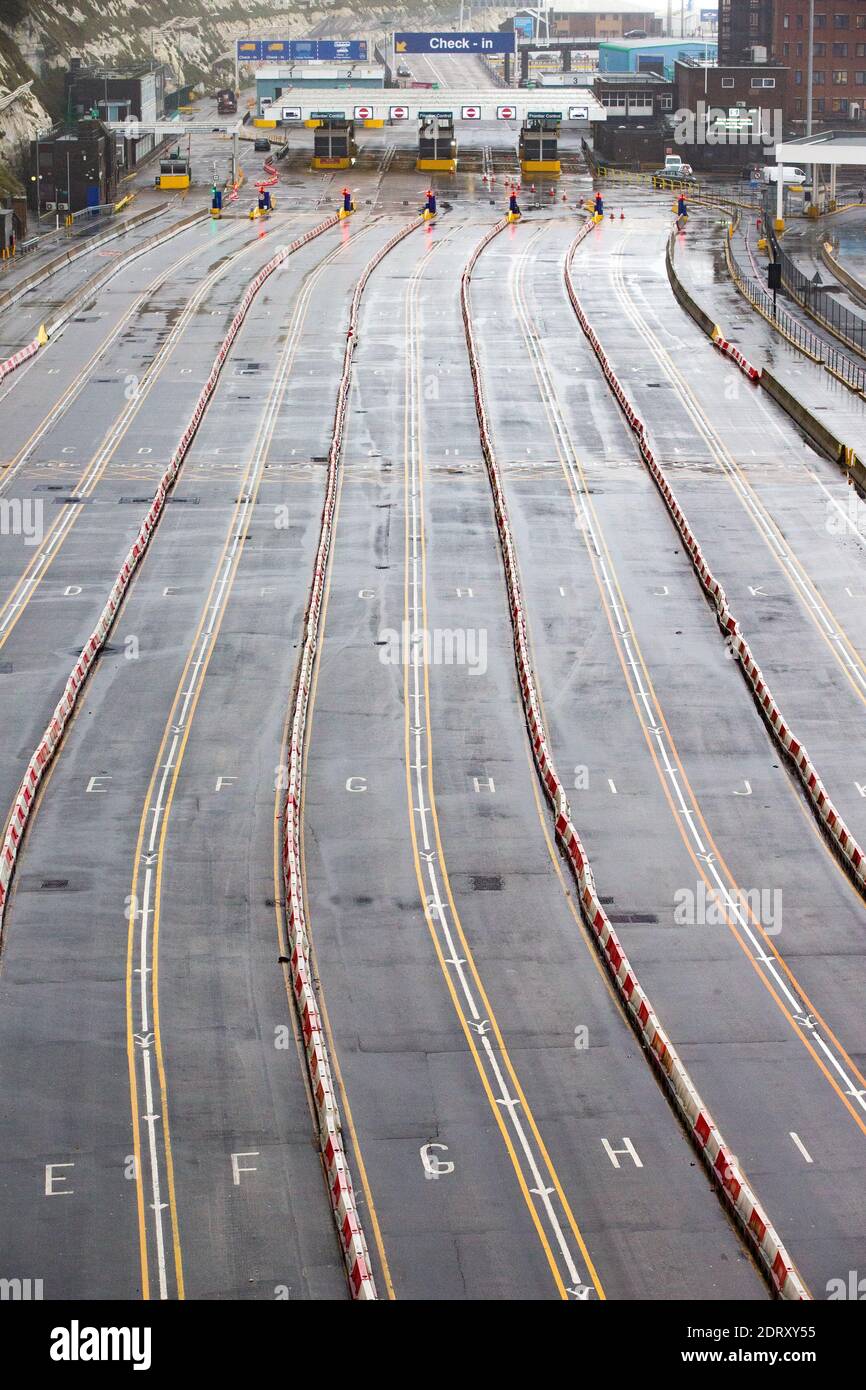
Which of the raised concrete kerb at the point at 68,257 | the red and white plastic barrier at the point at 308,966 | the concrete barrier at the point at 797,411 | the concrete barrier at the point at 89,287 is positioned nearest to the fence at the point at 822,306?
the concrete barrier at the point at 797,411

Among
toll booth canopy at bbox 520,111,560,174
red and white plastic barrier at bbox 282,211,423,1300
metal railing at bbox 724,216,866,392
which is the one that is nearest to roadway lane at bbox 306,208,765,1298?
red and white plastic barrier at bbox 282,211,423,1300

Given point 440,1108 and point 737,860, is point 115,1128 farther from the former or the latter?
point 737,860

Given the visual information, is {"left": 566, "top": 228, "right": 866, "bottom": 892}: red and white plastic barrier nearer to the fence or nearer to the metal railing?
the metal railing

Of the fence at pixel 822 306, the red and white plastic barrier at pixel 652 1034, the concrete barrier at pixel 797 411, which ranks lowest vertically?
the red and white plastic barrier at pixel 652 1034

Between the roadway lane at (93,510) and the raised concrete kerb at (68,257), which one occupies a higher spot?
the raised concrete kerb at (68,257)

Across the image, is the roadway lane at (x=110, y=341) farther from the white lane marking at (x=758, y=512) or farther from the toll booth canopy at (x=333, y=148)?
the toll booth canopy at (x=333, y=148)
